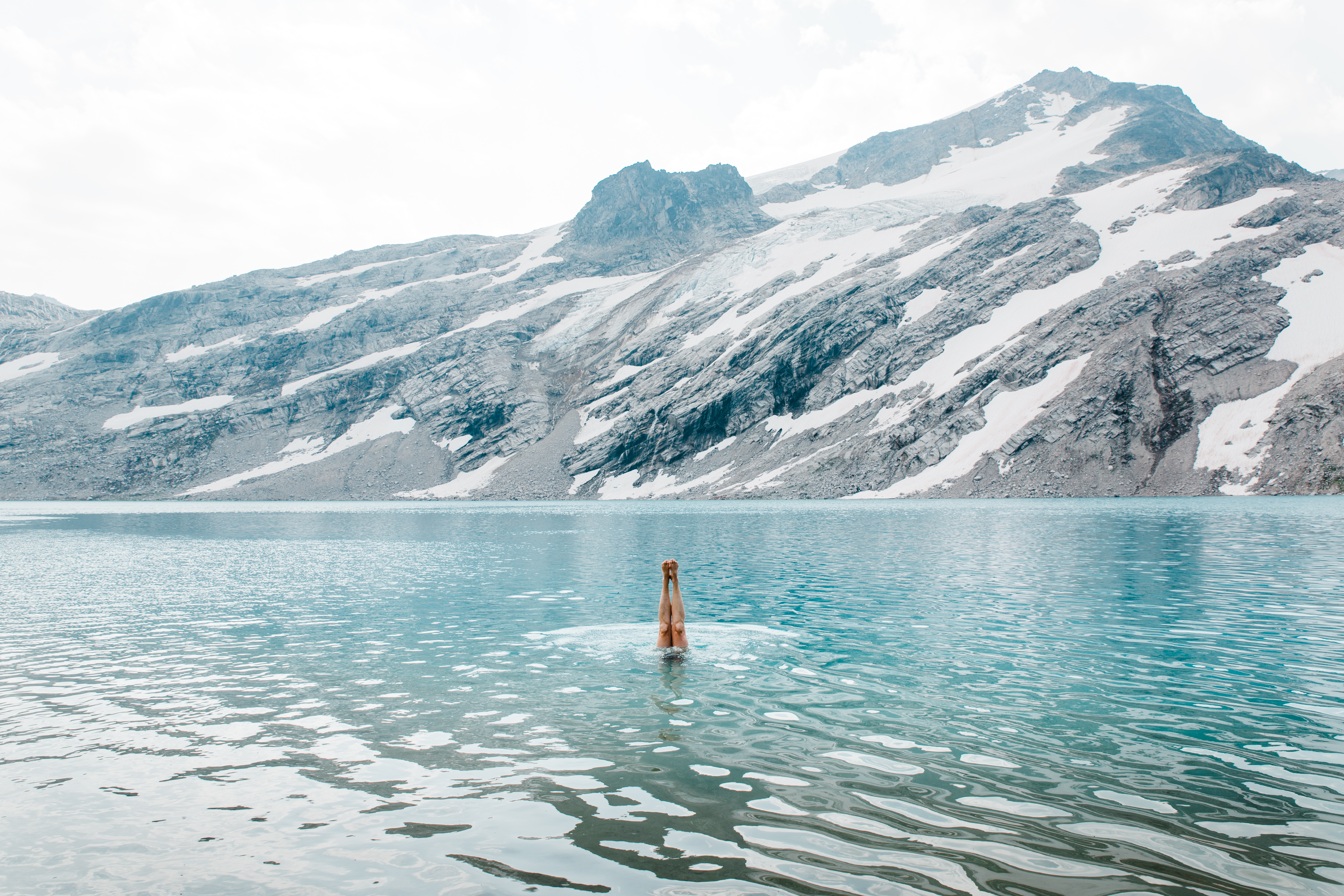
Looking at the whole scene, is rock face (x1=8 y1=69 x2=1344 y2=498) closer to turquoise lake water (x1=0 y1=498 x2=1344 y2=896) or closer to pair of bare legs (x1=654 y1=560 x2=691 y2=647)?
turquoise lake water (x1=0 y1=498 x2=1344 y2=896)

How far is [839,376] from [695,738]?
114 metres

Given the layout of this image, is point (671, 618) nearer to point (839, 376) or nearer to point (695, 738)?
point (695, 738)

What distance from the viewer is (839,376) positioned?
120 meters

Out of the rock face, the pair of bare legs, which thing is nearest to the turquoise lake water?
the pair of bare legs

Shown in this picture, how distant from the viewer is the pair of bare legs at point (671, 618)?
52.4 feet

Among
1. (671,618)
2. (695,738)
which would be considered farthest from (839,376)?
(695,738)

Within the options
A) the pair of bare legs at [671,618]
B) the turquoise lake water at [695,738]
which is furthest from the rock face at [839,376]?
the pair of bare legs at [671,618]

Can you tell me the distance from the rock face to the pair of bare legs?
79.9 metres

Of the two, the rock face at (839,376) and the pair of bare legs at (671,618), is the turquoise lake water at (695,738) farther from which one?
the rock face at (839,376)

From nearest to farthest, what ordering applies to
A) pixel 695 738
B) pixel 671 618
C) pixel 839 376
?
1. pixel 695 738
2. pixel 671 618
3. pixel 839 376

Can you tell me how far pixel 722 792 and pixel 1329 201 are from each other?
142 m

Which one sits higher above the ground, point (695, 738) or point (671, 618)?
point (671, 618)

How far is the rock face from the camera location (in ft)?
289

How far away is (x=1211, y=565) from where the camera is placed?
2828 cm
